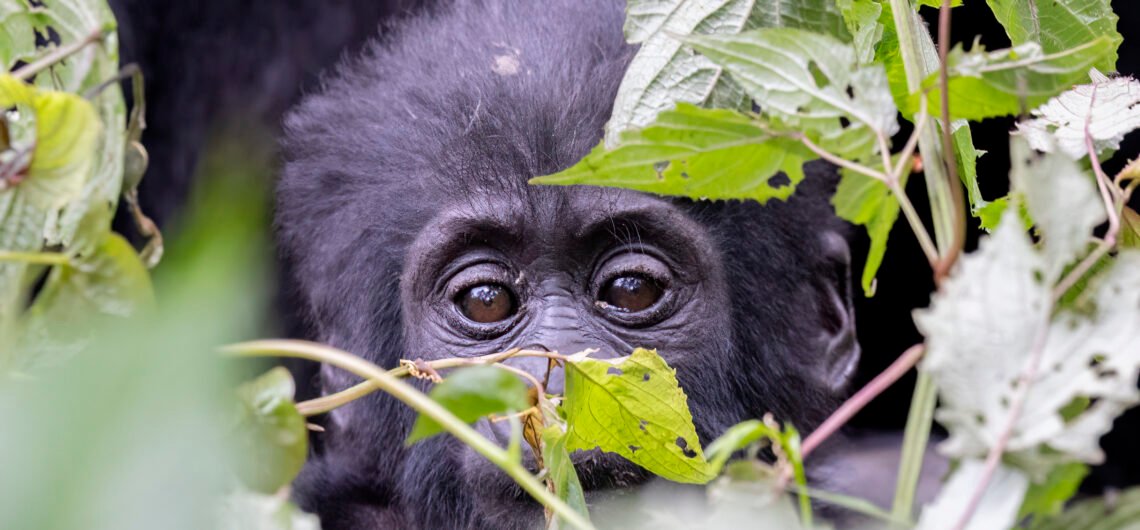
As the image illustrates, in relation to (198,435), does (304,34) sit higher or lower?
higher

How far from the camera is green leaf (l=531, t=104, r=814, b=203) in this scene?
104 centimetres

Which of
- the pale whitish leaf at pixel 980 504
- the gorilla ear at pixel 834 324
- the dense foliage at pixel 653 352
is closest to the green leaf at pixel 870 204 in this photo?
the dense foliage at pixel 653 352

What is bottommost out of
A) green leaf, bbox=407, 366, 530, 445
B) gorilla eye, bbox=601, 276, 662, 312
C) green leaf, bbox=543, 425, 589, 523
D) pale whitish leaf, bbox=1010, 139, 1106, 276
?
green leaf, bbox=543, 425, 589, 523

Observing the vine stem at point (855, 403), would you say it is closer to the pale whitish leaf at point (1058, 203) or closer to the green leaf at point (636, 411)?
the pale whitish leaf at point (1058, 203)

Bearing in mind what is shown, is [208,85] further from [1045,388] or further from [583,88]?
[1045,388]

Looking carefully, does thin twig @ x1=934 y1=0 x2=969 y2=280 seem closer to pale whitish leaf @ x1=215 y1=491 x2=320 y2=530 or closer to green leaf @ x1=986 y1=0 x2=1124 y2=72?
pale whitish leaf @ x1=215 y1=491 x2=320 y2=530

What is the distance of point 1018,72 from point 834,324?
60.7 inches

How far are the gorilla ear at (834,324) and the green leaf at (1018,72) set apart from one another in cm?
145

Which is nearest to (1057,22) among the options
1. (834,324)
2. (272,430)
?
(834,324)

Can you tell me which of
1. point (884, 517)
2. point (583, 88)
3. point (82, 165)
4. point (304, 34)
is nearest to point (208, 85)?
point (304, 34)

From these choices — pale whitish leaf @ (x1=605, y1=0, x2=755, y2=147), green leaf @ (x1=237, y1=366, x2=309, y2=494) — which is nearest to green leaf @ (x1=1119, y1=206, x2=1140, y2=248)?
pale whitish leaf @ (x1=605, y1=0, x2=755, y2=147)

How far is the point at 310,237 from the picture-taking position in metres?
2.55

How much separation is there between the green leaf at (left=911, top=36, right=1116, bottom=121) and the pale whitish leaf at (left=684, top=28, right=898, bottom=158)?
0.06 metres

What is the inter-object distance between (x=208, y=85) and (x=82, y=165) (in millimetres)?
3432
